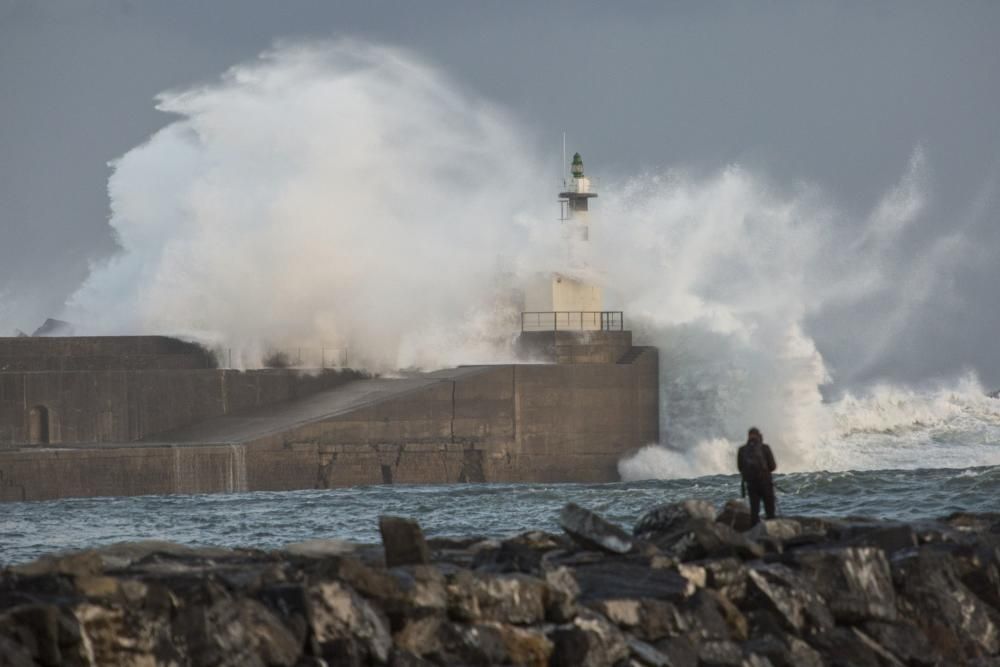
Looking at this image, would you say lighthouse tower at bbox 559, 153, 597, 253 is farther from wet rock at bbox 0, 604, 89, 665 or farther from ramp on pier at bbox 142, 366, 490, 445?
wet rock at bbox 0, 604, 89, 665

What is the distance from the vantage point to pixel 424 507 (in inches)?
875

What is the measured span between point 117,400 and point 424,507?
281 inches

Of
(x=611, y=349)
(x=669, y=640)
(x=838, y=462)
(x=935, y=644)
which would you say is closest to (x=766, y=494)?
(x=935, y=644)

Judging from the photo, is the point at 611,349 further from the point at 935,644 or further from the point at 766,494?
the point at 935,644

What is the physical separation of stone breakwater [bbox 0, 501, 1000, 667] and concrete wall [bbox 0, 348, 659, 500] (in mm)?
13676

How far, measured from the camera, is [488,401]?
27.3 meters

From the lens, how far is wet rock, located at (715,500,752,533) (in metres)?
11.3

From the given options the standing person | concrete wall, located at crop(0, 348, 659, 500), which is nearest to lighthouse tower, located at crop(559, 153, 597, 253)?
concrete wall, located at crop(0, 348, 659, 500)

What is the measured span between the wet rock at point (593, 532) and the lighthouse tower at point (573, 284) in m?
20.4

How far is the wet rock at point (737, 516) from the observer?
11.3m

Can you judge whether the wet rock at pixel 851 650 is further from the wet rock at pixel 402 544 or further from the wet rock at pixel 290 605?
the wet rock at pixel 290 605

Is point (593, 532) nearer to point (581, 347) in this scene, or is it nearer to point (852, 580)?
point (852, 580)

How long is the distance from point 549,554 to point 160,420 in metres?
18.5

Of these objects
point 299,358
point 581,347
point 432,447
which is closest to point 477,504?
point 432,447
